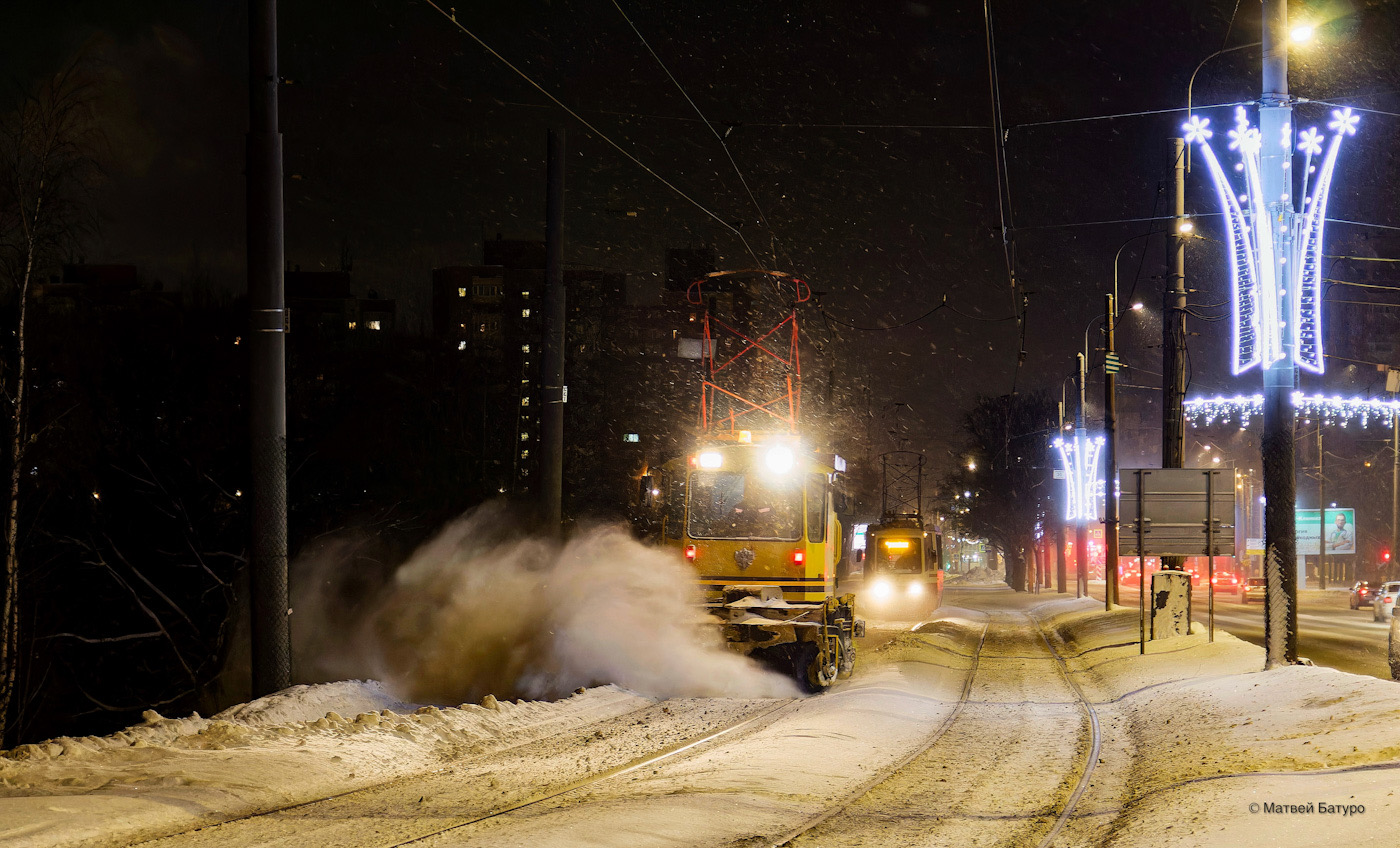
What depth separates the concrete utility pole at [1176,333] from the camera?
2216 cm

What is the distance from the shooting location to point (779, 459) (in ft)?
54.7

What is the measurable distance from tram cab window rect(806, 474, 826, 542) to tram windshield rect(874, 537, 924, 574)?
24.3m

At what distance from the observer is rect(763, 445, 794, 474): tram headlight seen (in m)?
16.6

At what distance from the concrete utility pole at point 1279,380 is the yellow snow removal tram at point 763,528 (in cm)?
600

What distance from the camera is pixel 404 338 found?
136 feet

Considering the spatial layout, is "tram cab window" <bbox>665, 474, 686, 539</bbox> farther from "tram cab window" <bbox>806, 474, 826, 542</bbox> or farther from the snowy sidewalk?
the snowy sidewalk

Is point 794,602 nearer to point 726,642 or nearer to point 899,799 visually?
point 726,642

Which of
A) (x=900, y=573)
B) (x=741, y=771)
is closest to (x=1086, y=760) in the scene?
(x=741, y=771)

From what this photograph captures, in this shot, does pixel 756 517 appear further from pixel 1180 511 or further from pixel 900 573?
pixel 900 573

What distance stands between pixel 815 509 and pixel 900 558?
2457 centimetres

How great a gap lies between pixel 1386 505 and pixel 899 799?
8986cm

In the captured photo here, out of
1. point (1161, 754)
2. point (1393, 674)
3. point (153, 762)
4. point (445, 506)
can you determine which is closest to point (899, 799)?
point (1161, 754)

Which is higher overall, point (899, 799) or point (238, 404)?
point (238, 404)

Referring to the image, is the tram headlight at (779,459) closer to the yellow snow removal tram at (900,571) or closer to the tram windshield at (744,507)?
the tram windshield at (744,507)
